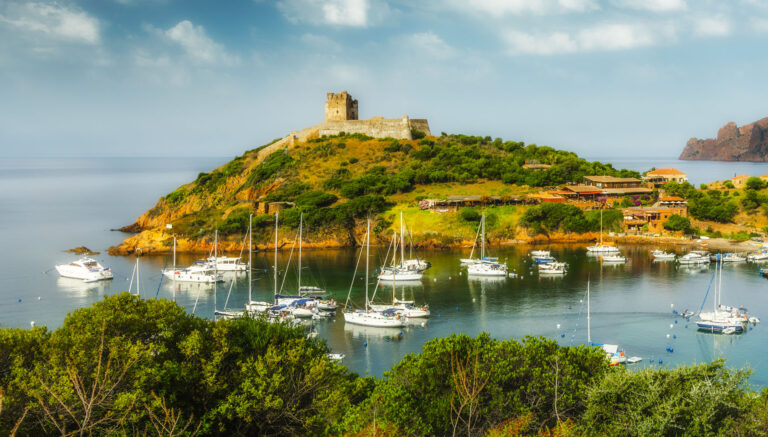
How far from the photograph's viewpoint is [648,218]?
73.0 m

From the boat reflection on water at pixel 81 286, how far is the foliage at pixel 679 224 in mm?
63078

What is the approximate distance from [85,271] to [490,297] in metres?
35.8

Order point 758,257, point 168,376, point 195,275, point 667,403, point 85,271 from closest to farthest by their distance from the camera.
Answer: point 667,403 → point 168,376 → point 195,275 → point 85,271 → point 758,257

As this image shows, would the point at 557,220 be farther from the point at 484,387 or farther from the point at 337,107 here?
the point at 484,387

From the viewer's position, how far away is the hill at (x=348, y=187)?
6975 cm

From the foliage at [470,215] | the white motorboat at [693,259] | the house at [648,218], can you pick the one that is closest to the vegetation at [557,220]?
the house at [648,218]

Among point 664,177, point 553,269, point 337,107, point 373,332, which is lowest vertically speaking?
point 373,332

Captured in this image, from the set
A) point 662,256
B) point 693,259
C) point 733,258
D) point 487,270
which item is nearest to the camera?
point 487,270

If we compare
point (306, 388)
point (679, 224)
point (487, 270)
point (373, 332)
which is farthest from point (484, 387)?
point (679, 224)

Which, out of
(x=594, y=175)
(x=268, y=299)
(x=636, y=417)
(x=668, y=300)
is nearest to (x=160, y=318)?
(x=636, y=417)

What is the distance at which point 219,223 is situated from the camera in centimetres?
7088

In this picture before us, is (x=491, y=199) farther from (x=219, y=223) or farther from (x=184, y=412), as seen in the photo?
(x=184, y=412)

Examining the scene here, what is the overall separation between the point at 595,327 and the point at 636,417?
23.2m

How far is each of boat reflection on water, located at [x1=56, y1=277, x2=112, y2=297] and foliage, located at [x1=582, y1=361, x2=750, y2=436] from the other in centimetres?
4235
